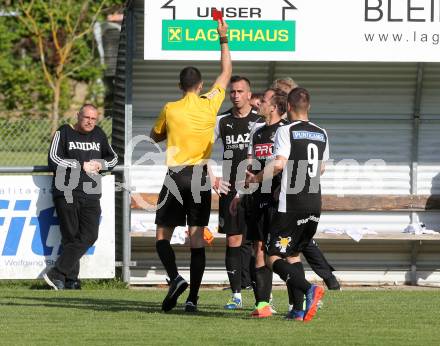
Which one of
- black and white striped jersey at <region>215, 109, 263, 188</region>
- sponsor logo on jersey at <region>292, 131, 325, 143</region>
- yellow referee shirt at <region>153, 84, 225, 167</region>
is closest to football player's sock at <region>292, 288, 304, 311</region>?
sponsor logo on jersey at <region>292, 131, 325, 143</region>

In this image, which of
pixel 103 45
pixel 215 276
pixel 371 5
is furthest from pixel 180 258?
pixel 103 45

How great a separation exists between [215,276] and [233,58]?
3.01 metres

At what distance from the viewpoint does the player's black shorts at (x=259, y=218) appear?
9305mm

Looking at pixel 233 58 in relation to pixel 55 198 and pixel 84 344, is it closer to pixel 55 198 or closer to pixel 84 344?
pixel 55 198

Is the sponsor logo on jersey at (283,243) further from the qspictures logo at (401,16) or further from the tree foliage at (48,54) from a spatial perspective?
the tree foliage at (48,54)

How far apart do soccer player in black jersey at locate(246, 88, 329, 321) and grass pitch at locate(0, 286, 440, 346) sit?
1.36 ft

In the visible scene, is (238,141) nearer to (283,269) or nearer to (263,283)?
(263,283)

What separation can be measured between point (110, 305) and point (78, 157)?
2649mm

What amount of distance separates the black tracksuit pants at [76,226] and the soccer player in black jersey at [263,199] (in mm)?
3612

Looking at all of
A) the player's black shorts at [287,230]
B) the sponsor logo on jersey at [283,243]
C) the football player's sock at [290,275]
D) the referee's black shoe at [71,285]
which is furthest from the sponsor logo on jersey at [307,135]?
the referee's black shoe at [71,285]

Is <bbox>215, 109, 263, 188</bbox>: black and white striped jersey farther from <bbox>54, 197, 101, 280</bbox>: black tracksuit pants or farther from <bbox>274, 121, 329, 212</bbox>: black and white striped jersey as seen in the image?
<bbox>54, 197, 101, 280</bbox>: black tracksuit pants

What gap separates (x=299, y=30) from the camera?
40.7 feet

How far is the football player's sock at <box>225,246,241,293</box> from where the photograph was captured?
34.0 ft

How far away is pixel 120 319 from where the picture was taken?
9281mm
